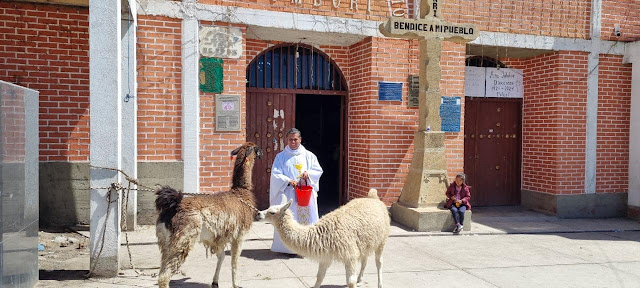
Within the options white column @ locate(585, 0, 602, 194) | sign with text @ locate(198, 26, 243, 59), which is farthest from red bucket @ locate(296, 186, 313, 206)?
white column @ locate(585, 0, 602, 194)

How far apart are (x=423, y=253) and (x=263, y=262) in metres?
2.28

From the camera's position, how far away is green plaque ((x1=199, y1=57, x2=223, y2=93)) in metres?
7.91

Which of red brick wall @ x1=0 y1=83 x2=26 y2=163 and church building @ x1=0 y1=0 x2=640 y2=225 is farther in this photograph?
church building @ x1=0 y1=0 x2=640 y2=225

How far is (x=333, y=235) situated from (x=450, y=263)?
241 centimetres

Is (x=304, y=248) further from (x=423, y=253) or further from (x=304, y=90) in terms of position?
(x=304, y=90)

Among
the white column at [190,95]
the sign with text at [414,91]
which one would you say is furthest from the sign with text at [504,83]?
the white column at [190,95]

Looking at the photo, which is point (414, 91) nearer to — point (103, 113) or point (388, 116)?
point (388, 116)

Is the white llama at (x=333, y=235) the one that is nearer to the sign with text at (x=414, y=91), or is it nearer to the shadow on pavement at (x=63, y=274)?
the shadow on pavement at (x=63, y=274)

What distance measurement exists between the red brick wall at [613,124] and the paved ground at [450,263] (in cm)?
178

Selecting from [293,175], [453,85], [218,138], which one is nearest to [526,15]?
[453,85]

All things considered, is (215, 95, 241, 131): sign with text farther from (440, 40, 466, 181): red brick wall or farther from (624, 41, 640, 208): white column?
(624, 41, 640, 208): white column

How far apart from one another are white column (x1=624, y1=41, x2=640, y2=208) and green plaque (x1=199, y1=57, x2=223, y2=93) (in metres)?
8.37

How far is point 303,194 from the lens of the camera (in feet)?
20.9

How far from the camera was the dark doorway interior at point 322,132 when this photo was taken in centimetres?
1238
